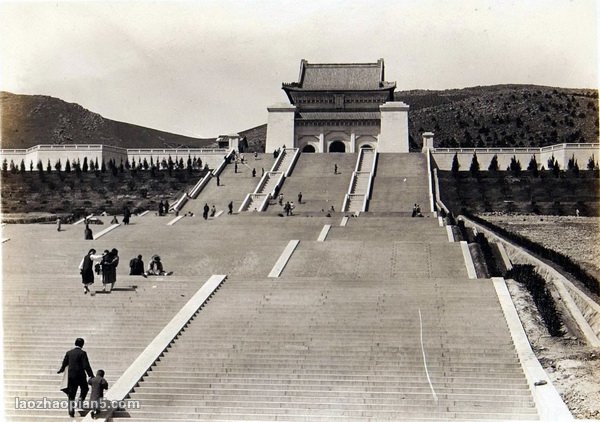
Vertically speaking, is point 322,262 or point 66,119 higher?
point 66,119

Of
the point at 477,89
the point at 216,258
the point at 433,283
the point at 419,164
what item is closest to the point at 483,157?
the point at 419,164

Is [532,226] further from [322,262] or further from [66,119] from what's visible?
[66,119]

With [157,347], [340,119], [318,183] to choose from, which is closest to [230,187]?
[318,183]

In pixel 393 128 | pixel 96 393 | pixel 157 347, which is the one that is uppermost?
pixel 393 128

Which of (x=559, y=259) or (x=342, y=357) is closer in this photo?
(x=342, y=357)

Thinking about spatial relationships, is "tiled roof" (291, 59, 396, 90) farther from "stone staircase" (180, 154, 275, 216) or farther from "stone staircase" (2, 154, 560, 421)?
"stone staircase" (2, 154, 560, 421)

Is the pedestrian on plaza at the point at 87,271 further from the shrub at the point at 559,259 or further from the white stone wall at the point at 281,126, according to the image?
the white stone wall at the point at 281,126

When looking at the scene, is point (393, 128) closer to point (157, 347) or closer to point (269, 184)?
point (269, 184)
